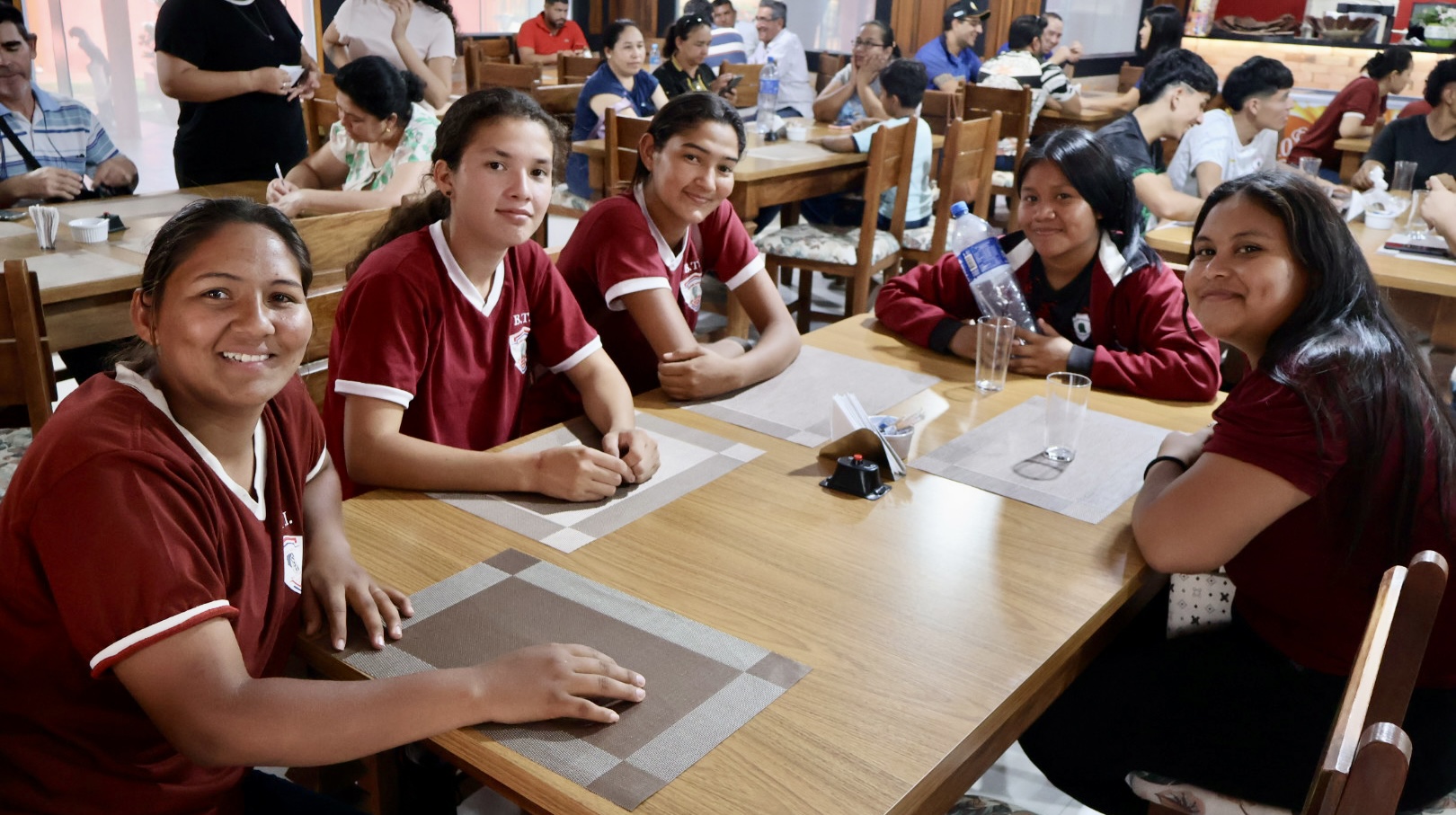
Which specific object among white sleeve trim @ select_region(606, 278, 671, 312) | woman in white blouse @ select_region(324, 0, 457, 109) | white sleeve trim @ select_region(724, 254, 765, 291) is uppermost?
woman in white blouse @ select_region(324, 0, 457, 109)

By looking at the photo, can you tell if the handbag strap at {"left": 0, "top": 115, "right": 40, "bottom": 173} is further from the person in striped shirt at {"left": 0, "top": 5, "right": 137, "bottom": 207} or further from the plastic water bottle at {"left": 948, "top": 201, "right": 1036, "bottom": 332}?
the plastic water bottle at {"left": 948, "top": 201, "right": 1036, "bottom": 332}

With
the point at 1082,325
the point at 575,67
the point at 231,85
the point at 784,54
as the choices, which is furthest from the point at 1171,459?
the point at 784,54

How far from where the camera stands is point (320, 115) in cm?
395

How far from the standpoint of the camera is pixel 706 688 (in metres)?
1.02

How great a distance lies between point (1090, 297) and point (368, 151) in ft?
6.98

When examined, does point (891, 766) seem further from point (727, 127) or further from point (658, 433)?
point (727, 127)

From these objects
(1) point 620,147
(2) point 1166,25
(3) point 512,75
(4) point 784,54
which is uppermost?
(2) point 1166,25

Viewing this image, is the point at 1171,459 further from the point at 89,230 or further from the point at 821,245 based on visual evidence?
the point at 821,245

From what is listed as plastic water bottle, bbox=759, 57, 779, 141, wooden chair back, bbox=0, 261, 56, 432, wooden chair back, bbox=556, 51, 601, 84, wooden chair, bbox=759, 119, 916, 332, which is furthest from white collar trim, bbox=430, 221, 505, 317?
wooden chair back, bbox=556, 51, 601, 84

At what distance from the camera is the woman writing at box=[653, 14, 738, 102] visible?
5027mm

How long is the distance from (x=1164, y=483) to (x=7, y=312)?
169 centimetres

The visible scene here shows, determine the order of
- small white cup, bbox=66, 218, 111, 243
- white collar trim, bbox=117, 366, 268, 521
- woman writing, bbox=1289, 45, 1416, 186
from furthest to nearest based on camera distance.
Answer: woman writing, bbox=1289, 45, 1416, 186
small white cup, bbox=66, 218, 111, 243
white collar trim, bbox=117, 366, 268, 521

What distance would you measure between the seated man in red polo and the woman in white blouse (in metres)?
3.66

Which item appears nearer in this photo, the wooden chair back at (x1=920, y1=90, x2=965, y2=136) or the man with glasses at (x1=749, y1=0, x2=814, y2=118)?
the wooden chair back at (x1=920, y1=90, x2=965, y2=136)
